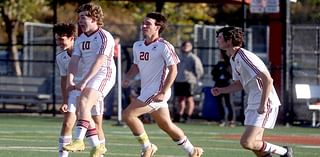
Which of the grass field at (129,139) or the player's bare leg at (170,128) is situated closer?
the player's bare leg at (170,128)

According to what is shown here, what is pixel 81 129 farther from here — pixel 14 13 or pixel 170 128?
pixel 14 13

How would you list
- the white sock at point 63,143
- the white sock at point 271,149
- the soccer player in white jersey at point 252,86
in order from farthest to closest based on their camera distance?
the white sock at point 63,143 → the white sock at point 271,149 → the soccer player in white jersey at point 252,86

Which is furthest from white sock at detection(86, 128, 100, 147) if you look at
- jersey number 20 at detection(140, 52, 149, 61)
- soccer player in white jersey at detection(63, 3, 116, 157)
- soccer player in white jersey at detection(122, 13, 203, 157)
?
jersey number 20 at detection(140, 52, 149, 61)

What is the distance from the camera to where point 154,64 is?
14.4 meters

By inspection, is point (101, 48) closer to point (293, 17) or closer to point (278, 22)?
point (278, 22)

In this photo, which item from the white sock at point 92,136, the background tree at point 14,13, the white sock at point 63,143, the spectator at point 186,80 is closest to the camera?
the white sock at point 92,136

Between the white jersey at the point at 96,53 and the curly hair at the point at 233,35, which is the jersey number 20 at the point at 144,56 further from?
the curly hair at the point at 233,35

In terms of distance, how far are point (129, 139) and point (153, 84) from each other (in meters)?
5.23

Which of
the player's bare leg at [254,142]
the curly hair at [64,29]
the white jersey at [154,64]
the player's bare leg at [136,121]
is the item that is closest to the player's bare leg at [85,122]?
the player's bare leg at [136,121]

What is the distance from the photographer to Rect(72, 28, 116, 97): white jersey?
1380cm

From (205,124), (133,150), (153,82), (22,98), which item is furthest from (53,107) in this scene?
(153,82)

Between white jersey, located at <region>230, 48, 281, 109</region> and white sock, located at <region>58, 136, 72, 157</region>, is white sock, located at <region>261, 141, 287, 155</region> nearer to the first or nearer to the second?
white jersey, located at <region>230, 48, 281, 109</region>

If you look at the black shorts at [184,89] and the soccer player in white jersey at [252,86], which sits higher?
the soccer player in white jersey at [252,86]

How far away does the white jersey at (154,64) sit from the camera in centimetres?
1431
